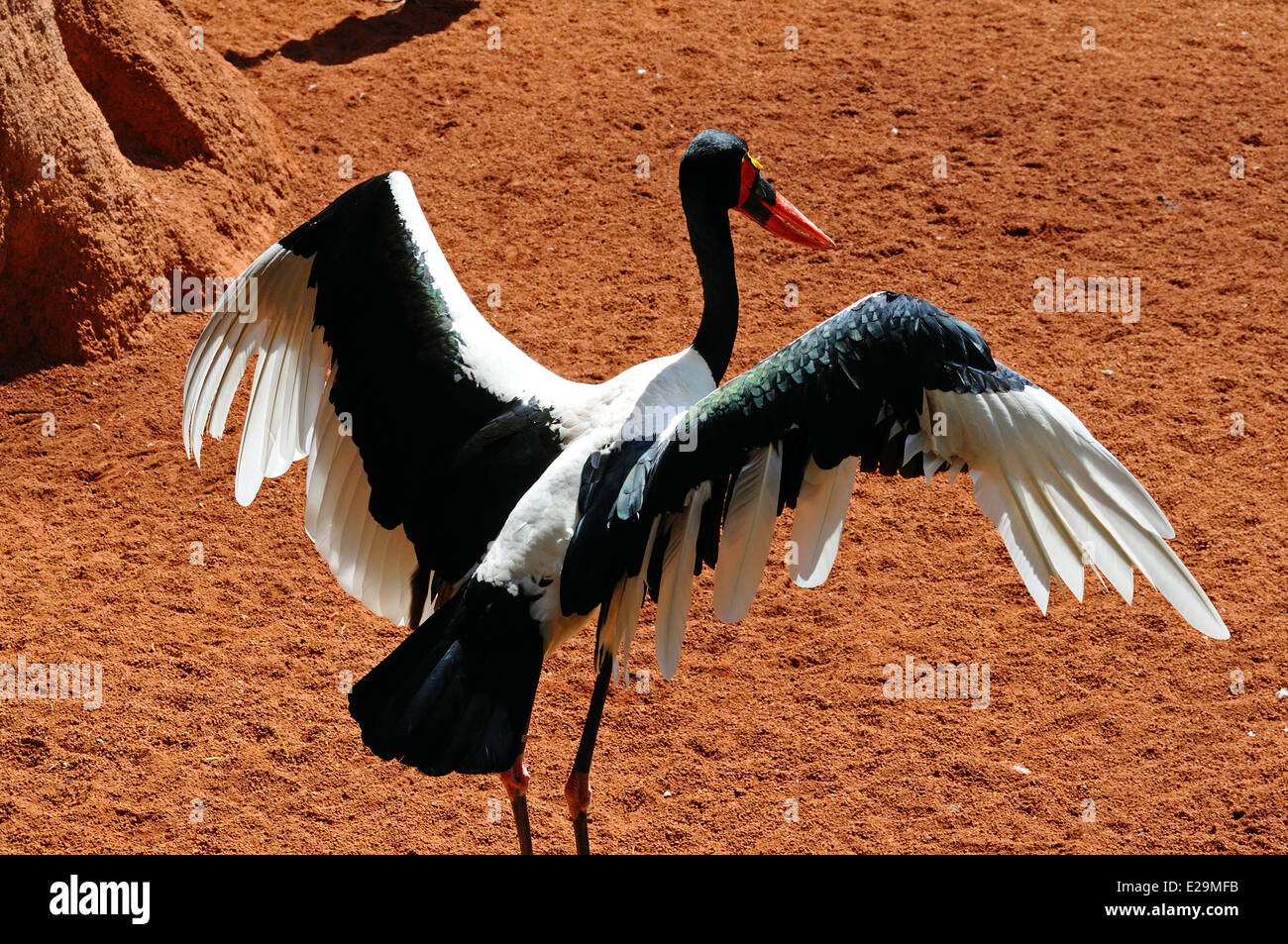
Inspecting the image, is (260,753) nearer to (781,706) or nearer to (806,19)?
(781,706)

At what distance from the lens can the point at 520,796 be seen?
448cm

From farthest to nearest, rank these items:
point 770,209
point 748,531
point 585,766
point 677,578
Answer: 1. point 770,209
2. point 585,766
3. point 677,578
4. point 748,531

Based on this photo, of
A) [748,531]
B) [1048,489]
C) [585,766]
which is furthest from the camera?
[585,766]

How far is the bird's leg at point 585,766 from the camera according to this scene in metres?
4.26

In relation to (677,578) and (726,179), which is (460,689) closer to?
(677,578)

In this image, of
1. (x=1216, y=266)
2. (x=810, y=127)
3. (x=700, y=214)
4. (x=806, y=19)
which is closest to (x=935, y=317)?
(x=700, y=214)

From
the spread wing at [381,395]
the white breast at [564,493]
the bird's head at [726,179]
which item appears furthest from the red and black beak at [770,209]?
the spread wing at [381,395]

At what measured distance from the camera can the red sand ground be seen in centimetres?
495

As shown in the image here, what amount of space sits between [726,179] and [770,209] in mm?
229

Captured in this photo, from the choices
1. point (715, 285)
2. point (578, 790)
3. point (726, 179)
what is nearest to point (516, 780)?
Answer: point (578, 790)

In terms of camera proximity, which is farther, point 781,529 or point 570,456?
point 781,529

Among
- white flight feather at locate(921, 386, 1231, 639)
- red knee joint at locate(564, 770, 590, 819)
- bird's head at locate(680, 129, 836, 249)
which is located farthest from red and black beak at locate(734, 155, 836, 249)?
red knee joint at locate(564, 770, 590, 819)

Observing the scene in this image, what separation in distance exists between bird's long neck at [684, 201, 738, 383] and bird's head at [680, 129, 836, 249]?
52 millimetres

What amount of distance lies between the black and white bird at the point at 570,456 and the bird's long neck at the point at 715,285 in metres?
0.01
